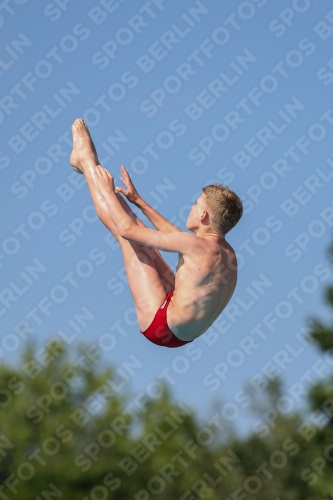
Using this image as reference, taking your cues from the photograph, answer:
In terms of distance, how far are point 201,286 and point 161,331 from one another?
616mm

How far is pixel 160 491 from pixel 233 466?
688cm

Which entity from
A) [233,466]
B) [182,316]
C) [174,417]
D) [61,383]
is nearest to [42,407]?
[61,383]

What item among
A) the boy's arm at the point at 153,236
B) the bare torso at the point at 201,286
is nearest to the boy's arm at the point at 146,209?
the boy's arm at the point at 153,236

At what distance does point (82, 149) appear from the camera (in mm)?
9539

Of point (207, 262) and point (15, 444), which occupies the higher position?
point (207, 262)

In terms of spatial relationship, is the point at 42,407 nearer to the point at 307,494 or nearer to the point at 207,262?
the point at 307,494

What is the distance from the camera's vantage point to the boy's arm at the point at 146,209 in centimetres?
909

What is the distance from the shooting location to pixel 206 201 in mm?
8719

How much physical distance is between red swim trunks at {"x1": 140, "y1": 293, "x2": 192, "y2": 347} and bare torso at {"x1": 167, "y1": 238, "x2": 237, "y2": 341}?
58mm

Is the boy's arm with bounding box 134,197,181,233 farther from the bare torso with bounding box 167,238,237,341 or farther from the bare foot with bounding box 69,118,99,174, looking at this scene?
the bare foot with bounding box 69,118,99,174

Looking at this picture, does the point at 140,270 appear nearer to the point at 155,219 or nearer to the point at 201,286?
the point at 155,219

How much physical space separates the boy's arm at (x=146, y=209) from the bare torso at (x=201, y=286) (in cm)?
52

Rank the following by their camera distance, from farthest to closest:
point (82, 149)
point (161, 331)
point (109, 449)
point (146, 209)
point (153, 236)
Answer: point (109, 449) → point (82, 149) → point (146, 209) → point (161, 331) → point (153, 236)

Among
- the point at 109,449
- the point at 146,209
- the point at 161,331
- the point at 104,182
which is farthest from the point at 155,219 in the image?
the point at 109,449
